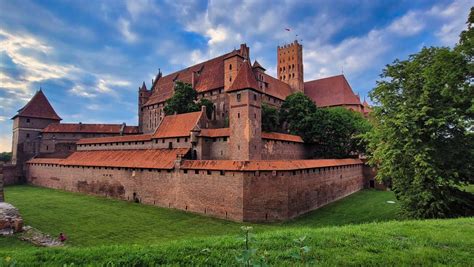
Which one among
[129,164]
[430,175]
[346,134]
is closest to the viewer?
[430,175]

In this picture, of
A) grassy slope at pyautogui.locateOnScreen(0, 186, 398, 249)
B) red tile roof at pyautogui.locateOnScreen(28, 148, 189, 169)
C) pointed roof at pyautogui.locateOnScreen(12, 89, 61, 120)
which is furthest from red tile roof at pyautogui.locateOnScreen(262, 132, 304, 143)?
pointed roof at pyautogui.locateOnScreen(12, 89, 61, 120)

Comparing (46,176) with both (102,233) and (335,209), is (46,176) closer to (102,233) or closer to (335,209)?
(102,233)

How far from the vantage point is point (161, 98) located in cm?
4878

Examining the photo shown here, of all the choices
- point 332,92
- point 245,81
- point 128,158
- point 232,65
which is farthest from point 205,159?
point 332,92

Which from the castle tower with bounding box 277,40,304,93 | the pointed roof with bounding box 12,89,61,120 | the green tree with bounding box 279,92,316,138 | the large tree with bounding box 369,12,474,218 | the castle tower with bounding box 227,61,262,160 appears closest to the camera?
the large tree with bounding box 369,12,474,218

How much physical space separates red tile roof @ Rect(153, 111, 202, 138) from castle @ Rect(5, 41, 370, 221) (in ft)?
0.49

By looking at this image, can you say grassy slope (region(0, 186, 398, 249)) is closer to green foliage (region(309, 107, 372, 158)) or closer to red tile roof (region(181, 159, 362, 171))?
red tile roof (region(181, 159, 362, 171))

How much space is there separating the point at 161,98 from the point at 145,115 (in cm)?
535

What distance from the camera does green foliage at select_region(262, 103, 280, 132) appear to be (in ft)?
109

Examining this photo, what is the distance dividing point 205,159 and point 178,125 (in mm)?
5583

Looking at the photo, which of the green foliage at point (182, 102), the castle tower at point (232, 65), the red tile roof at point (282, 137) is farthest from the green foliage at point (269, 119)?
the green foliage at point (182, 102)

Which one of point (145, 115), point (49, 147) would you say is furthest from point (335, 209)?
point (49, 147)

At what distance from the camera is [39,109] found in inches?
1859

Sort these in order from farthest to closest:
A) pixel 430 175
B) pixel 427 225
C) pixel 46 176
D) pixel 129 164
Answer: pixel 46 176 → pixel 129 164 → pixel 430 175 → pixel 427 225
